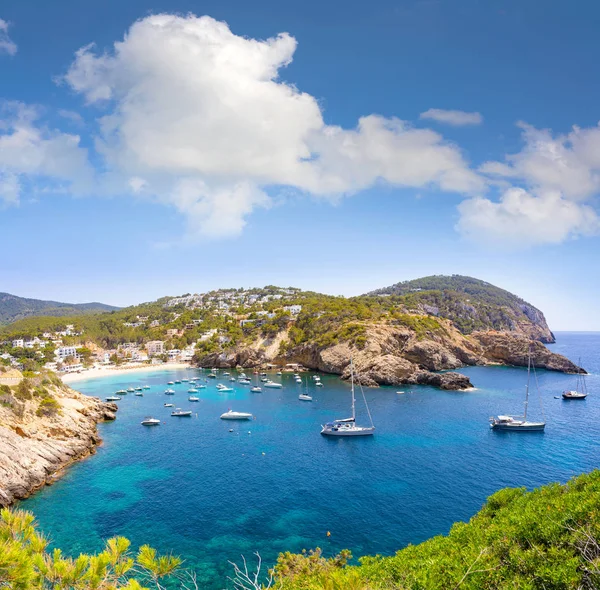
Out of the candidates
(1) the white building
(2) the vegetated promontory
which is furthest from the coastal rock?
(1) the white building

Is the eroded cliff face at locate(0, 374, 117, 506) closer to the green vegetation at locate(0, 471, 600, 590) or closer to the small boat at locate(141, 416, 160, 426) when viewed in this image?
the small boat at locate(141, 416, 160, 426)

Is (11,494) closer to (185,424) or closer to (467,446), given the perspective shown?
(185,424)

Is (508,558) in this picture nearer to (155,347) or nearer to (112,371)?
(112,371)

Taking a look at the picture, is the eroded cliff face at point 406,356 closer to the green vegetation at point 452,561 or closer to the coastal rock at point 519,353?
the coastal rock at point 519,353

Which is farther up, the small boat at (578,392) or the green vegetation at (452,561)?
the green vegetation at (452,561)

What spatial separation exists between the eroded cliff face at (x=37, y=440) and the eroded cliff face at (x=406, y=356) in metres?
51.3

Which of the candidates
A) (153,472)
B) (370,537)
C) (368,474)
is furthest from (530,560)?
(153,472)

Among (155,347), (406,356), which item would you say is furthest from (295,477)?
(155,347)

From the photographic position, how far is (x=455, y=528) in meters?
15.4

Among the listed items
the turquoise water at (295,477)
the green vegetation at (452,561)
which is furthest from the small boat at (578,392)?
the green vegetation at (452,561)

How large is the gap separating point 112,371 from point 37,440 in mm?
68651

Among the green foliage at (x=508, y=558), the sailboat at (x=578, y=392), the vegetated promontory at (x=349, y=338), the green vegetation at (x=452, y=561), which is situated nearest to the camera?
the green vegetation at (x=452, y=561)

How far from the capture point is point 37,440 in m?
36.3

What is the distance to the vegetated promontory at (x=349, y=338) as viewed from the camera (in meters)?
84.9
